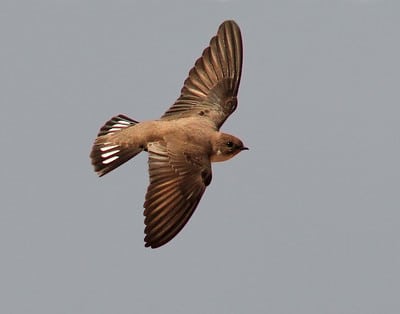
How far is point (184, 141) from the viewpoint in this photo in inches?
359

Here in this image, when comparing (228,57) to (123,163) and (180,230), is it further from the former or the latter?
(180,230)

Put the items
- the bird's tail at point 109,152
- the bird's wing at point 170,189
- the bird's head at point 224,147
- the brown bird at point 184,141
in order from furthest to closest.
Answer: the bird's head at point 224,147, the bird's tail at point 109,152, the brown bird at point 184,141, the bird's wing at point 170,189

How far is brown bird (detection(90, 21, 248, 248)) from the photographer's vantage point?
8320 millimetres

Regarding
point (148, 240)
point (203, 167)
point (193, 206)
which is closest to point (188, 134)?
point (203, 167)

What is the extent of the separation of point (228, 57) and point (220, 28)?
32cm

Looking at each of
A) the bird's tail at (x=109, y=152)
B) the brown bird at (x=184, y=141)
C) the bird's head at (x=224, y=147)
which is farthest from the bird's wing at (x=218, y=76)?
the bird's tail at (x=109, y=152)

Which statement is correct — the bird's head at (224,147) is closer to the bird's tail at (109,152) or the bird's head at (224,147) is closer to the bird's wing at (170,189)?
the bird's wing at (170,189)

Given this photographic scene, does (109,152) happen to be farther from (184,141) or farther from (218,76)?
(218,76)

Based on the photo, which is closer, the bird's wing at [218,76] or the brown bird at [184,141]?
the brown bird at [184,141]

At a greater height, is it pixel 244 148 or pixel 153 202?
pixel 244 148

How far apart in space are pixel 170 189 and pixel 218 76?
2.35 m

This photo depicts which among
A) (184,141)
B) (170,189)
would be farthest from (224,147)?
(170,189)

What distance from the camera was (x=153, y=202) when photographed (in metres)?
8.30

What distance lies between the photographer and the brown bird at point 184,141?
832 centimetres
